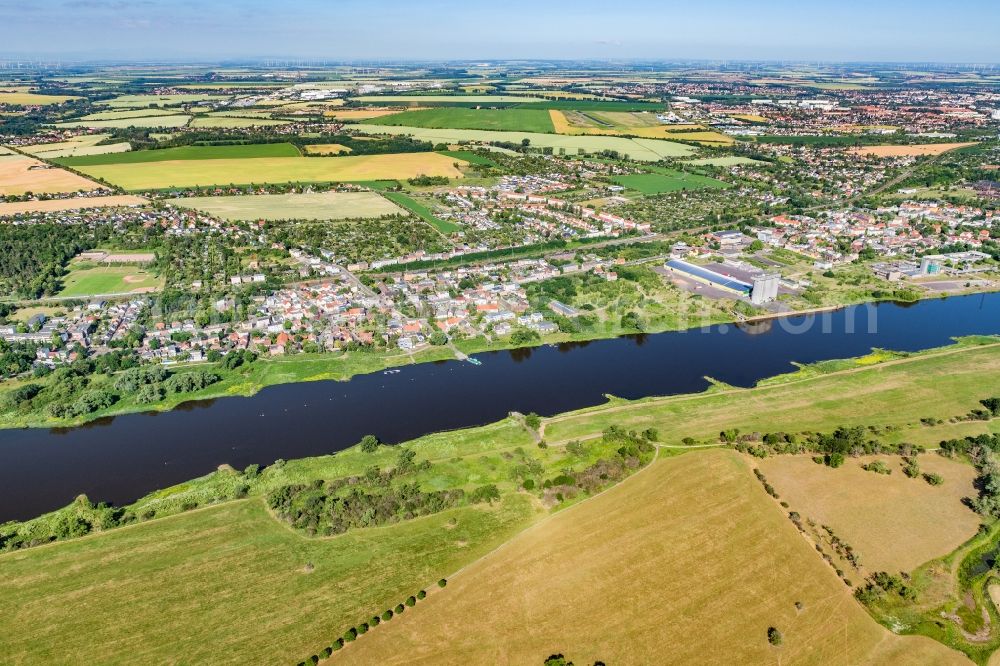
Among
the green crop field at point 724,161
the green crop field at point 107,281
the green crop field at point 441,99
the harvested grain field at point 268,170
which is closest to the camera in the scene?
the green crop field at point 107,281

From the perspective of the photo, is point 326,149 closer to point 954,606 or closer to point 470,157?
point 470,157

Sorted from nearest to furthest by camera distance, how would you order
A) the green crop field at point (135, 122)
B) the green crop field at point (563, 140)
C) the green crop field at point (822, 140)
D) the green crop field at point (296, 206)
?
1. the green crop field at point (296, 206)
2. the green crop field at point (563, 140)
3. the green crop field at point (822, 140)
4. the green crop field at point (135, 122)

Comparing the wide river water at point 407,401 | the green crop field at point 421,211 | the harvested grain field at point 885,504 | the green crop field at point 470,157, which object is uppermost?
the green crop field at point 470,157

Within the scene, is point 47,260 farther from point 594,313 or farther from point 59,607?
point 594,313

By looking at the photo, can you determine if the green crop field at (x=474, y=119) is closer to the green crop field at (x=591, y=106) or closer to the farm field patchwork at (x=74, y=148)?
the green crop field at (x=591, y=106)

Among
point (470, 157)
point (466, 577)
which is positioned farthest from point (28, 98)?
point (466, 577)

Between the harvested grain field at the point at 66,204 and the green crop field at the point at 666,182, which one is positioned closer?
the harvested grain field at the point at 66,204

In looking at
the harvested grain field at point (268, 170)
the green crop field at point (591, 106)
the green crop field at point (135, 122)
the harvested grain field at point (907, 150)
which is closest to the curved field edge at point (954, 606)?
the harvested grain field at point (268, 170)

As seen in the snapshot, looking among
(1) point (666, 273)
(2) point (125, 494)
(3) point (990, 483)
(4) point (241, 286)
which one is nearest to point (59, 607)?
(2) point (125, 494)
